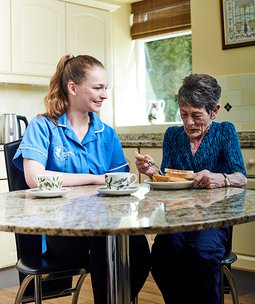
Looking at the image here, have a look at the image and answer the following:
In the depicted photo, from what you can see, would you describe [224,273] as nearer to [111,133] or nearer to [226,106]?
[111,133]

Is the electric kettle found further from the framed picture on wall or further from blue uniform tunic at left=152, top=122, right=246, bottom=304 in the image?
blue uniform tunic at left=152, top=122, right=246, bottom=304

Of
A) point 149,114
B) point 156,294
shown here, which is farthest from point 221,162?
point 149,114

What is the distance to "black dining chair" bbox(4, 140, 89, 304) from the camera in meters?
1.82

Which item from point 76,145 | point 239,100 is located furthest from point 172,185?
point 239,100

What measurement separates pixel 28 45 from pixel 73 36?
1.42 ft

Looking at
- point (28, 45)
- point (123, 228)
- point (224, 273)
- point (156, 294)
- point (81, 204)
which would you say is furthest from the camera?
point (28, 45)

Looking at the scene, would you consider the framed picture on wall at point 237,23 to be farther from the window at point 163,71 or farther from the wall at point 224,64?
the window at point 163,71

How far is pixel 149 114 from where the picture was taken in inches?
178

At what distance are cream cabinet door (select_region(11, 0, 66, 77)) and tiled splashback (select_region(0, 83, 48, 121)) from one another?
29 cm

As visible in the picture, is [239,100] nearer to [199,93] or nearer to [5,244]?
[199,93]

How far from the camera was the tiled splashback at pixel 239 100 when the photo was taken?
3.47 meters

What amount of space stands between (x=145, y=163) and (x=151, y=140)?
1667mm

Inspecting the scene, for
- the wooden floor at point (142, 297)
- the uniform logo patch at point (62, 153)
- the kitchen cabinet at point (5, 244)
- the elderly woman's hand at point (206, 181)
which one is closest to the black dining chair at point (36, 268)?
the uniform logo patch at point (62, 153)

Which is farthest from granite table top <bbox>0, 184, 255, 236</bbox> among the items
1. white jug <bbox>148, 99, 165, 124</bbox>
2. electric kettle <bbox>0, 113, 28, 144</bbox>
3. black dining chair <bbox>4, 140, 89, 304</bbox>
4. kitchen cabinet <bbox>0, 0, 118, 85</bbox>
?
white jug <bbox>148, 99, 165, 124</bbox>
